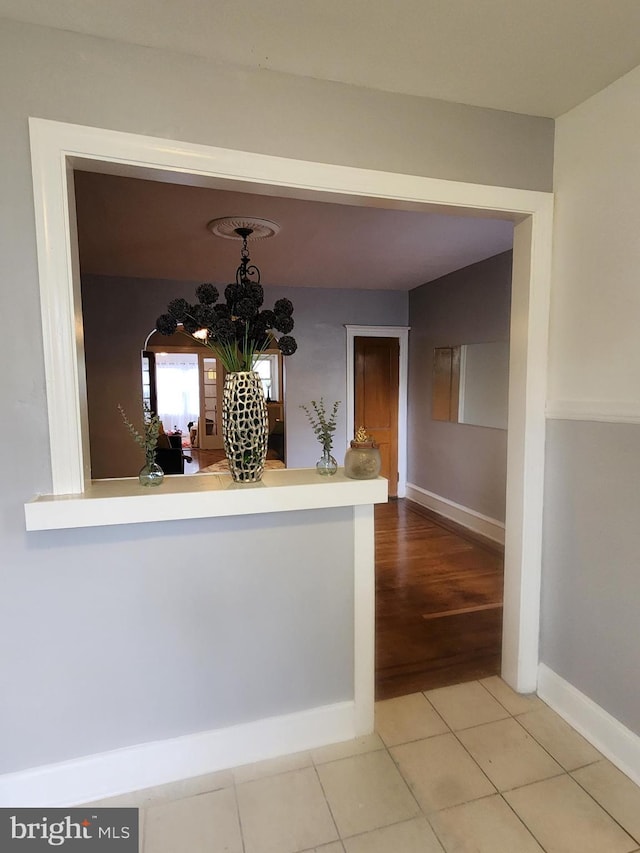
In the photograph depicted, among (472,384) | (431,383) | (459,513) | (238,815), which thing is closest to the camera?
(238,815)

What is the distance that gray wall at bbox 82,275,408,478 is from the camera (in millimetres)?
4590

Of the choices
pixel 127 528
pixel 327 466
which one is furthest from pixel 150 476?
pixel 327 466

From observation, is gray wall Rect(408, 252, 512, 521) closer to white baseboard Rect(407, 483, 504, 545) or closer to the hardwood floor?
white baseboard Rect(407, 483, 504, 545)

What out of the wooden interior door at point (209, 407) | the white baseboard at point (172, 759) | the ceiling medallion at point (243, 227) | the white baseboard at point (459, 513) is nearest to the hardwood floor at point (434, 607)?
the white baseboard at point (459, 513)

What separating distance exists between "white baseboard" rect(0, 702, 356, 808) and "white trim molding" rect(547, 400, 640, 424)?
4.78 feet

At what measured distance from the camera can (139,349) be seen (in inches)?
186

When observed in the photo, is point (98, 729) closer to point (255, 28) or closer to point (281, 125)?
point (281, 125)

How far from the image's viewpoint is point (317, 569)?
5.94 ft

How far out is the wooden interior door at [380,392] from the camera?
17.8ft

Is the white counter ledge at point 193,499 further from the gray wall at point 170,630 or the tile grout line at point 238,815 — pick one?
the tile grout line at point 238,815

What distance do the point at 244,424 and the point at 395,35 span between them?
1.29 metres

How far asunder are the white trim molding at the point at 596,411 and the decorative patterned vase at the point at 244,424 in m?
1.22

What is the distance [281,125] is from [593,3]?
3.10ft

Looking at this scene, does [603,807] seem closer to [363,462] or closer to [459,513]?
[363,462]
